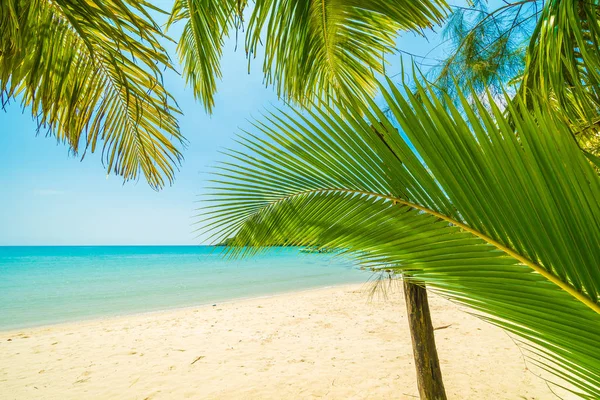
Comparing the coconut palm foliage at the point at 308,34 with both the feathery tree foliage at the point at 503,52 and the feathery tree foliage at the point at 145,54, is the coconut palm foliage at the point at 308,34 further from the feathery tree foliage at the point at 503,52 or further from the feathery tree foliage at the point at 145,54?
the feathery tree foliage at the point at 503,52

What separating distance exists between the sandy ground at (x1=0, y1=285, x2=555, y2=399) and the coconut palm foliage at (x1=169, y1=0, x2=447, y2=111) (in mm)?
2877

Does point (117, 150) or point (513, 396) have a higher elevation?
point (117, 150)

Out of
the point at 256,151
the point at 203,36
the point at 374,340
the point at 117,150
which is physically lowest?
the point at 374,340

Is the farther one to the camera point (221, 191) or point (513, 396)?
point (513, 396)

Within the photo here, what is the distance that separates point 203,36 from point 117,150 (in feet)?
3.15

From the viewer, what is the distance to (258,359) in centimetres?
391

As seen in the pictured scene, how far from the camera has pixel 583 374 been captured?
1.70 ft

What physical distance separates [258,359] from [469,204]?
403 centimetres

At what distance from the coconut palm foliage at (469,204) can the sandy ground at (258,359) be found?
2771 millimetres

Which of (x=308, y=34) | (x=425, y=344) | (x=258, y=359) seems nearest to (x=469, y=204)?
(x=308, y=34)

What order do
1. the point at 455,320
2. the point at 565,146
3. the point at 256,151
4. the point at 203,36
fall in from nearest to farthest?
the point at 565,146 < the point at 256,151 < the point at 203,36 < the point at 455,320

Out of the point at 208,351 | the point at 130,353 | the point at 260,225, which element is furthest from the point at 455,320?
the point at 260,225

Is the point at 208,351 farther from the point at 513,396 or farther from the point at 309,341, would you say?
the point at 513,396

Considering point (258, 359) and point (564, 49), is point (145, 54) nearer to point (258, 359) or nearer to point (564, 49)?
point (564, 49)
